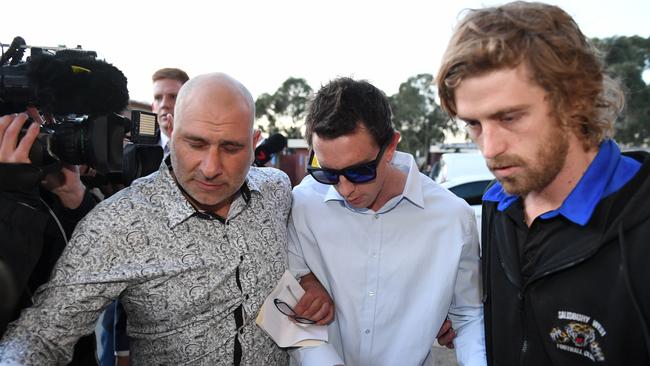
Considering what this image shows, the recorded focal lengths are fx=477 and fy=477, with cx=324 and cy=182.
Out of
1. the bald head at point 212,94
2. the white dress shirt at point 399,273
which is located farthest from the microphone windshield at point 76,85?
the white dress shirt at point 399,273

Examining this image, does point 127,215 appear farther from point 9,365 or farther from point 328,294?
point 328,294

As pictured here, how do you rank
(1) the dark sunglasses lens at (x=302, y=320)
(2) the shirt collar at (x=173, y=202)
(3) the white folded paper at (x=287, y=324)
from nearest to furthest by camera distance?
(2) the shirt collar at (x=173, y=202), (3) the white folded paper at (x=287, y=324), (1) the dark sunglasses lens at (x=302, y=320)

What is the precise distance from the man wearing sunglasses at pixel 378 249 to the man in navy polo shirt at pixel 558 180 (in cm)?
54

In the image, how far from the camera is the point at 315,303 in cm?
229

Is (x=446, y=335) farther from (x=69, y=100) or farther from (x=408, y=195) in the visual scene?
(x=69, y=100)

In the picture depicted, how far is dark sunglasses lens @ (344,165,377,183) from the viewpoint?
239 cm

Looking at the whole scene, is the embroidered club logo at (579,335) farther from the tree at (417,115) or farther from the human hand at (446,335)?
the tree at (417,115)

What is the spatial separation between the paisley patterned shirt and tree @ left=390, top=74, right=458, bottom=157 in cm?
5479

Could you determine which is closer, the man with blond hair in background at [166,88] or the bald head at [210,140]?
the bald head at [210,140]

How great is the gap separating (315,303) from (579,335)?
1.14 metres

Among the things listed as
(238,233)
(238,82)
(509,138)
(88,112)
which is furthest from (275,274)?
(509,138)

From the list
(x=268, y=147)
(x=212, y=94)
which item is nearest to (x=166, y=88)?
(x=268, y=147)

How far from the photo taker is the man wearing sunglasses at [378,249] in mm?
2369

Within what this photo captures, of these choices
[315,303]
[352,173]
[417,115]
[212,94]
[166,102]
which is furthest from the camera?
[417,115]
